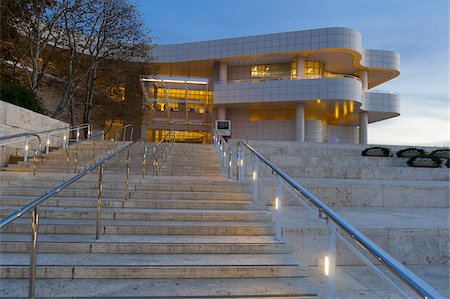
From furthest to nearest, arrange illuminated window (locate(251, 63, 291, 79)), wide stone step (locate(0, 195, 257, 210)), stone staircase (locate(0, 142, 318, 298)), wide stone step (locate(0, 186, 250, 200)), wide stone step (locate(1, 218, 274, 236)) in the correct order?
illuminated window (locate(251, 63, 291, 79))
wide stone step (locate(0, 186, 250, 200))
wide stone step (locate(0, 195, 257, 210))
wide stone step (locate(1, 218, 274, 236))
stone staircase (locate(0, 142, 318, 298))

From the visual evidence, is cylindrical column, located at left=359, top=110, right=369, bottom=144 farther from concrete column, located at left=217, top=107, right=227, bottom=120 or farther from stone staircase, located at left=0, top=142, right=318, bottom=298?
stone staircase, located at left=0, top=142, right=318, bottom=298

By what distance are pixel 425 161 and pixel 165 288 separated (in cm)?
1535

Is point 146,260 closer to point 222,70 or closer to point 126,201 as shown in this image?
point 126,201

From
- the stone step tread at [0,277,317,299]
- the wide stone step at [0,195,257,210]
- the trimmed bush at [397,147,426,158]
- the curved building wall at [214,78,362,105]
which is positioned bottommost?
the stone step tread at [0,277,317,299]

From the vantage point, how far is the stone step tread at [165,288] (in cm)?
367

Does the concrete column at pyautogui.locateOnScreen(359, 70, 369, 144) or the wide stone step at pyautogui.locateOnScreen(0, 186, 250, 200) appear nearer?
the wide stone step at pyautogui.locateOnScreen(0, 186, 250, 200)

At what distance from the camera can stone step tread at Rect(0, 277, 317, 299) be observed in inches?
145

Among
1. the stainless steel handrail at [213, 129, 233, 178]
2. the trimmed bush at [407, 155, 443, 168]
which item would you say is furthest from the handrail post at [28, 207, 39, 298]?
the trimmed bush at [407, 155, 443, 168]

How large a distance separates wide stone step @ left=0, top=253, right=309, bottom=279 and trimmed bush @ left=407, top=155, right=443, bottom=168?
13.4m

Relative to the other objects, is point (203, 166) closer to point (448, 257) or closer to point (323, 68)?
point (448, 257)

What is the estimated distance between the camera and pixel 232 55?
110ft

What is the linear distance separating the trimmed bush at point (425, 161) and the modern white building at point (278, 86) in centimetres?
1500

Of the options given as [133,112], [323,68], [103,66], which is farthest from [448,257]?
[323,68]

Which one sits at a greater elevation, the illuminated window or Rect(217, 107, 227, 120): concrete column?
the illuminated window
